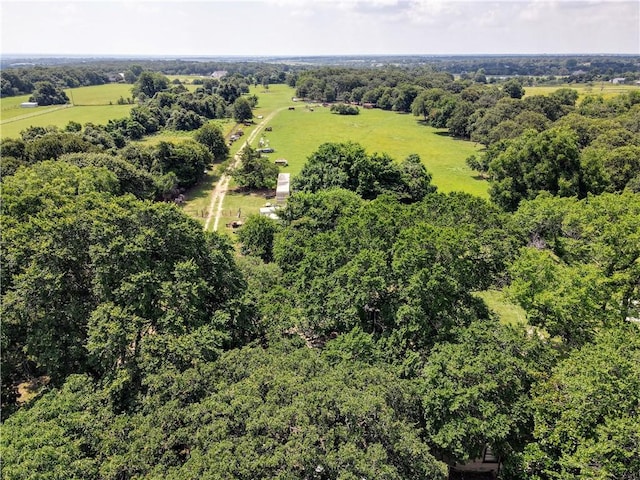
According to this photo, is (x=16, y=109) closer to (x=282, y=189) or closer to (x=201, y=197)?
(x=201, y=197)

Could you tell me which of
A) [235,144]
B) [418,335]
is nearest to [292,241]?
[418,335]

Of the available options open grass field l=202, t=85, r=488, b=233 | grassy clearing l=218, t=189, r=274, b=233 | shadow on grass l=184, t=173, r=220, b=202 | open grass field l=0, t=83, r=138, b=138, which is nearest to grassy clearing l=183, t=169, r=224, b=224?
shadow on grass l=184, t=173, r=220, b=202

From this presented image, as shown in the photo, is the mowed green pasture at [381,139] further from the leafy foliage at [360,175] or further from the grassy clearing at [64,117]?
the grassy clearing at [64,117]

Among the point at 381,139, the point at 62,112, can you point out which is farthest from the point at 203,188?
the point at 62,112

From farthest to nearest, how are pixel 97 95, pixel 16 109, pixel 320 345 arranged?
pixel 97 95, pixel 16 109, pixel 320 345

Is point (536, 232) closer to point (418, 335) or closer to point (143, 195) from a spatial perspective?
point (418, 335)

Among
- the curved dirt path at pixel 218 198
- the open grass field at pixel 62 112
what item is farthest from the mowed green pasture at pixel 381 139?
the open grass field at pixel 62 112
